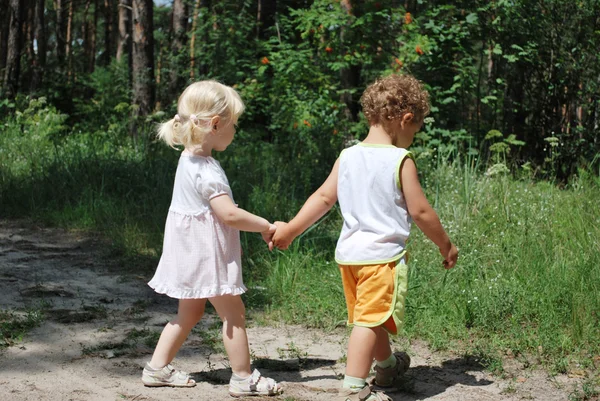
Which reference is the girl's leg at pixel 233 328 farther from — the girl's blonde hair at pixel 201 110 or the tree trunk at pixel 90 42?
the tree trunk at pixel 90 42

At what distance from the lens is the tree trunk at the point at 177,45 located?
13492 millimetres

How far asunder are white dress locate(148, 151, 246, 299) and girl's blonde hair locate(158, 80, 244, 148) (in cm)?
11

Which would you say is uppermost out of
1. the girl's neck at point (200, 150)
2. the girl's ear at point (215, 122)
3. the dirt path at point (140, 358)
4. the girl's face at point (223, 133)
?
the girl's ear at point (215, 122)

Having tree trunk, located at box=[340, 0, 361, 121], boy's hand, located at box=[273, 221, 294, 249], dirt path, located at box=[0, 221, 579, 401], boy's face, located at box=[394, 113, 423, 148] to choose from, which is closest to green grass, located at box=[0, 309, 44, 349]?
dirt path, located at box=[0, 221, 579, 401]

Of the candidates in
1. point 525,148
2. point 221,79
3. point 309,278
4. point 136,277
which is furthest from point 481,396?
point 221,79

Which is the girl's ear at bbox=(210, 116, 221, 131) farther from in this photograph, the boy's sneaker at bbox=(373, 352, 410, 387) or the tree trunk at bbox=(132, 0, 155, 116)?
the tree trunk at bbox=(132, 0, 155, 116)

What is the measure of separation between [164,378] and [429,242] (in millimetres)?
2794

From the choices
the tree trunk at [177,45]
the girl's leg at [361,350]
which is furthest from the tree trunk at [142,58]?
the girl's leg at [361,350]

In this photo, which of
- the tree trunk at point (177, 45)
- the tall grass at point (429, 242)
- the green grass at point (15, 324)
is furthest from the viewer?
the tree trunk at point (177, 45)

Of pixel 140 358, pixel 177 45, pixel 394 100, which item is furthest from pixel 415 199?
pixel 177 45

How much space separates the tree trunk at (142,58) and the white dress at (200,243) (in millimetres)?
8858

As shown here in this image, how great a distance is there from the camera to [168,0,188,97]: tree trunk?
44.3 feet

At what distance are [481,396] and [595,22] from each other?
7266mm

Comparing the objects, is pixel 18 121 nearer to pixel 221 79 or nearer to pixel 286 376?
pixel 221 79
